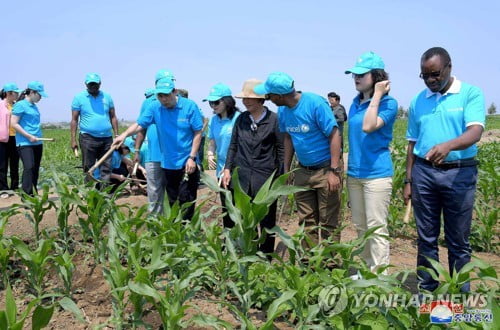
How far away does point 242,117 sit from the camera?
386cm

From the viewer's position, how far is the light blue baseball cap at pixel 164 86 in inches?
159

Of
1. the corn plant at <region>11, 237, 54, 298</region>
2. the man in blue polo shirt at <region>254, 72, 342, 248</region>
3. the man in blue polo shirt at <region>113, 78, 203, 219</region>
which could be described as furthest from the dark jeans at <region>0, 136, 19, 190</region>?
the man in blue polo shirt at <region>254, 72, 342, 248</region>

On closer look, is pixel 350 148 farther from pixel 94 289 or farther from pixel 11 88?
pixel 11 88

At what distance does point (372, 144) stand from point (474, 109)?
70 centimetres

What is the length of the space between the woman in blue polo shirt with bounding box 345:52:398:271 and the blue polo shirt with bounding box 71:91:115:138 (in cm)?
370

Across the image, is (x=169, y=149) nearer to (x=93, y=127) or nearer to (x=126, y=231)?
(x=126, y=231)

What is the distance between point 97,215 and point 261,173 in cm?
128

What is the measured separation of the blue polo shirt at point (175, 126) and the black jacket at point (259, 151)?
0.69 meters

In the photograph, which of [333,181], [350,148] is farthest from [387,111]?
[333,181]

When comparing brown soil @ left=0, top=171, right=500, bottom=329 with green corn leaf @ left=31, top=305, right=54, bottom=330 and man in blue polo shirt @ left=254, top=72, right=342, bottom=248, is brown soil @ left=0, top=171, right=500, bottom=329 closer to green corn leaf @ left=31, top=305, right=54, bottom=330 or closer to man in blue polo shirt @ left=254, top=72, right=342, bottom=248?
man in blue polo shirt @ left=254, top=72, right=342, bottom=248

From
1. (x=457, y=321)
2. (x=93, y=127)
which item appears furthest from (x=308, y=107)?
(x=93, y=127)

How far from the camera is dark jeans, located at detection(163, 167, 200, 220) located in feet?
14.2
